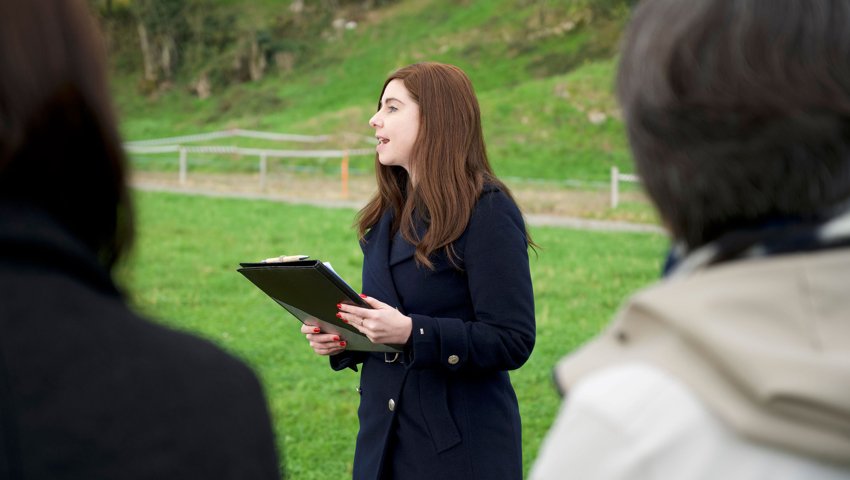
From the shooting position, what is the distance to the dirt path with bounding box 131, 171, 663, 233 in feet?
42.6

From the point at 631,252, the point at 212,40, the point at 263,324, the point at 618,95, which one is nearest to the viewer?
the point at 618,95

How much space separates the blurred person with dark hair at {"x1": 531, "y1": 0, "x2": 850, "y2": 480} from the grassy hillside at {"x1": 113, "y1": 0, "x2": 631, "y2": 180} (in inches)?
648

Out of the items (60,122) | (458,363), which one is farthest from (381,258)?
(60,122)

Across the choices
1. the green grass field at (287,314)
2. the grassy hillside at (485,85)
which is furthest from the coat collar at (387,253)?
the grassy hillside at (485,85)

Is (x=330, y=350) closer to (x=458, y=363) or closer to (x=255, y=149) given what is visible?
(x=458, y=363)

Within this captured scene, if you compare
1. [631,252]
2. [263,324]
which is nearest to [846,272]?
[263,324]

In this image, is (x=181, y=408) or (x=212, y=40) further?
(x=212, y=40)

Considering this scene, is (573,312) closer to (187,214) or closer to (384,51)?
(187,214)

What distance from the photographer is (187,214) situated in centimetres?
1276

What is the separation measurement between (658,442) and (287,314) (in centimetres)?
673

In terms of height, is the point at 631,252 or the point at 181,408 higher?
the point at 181,408

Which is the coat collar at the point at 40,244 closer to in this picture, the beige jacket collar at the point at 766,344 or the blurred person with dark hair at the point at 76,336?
the blurred person with dark hair at the point at 76,336

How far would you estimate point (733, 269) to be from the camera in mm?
873

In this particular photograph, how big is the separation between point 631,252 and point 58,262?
9.84 metres
